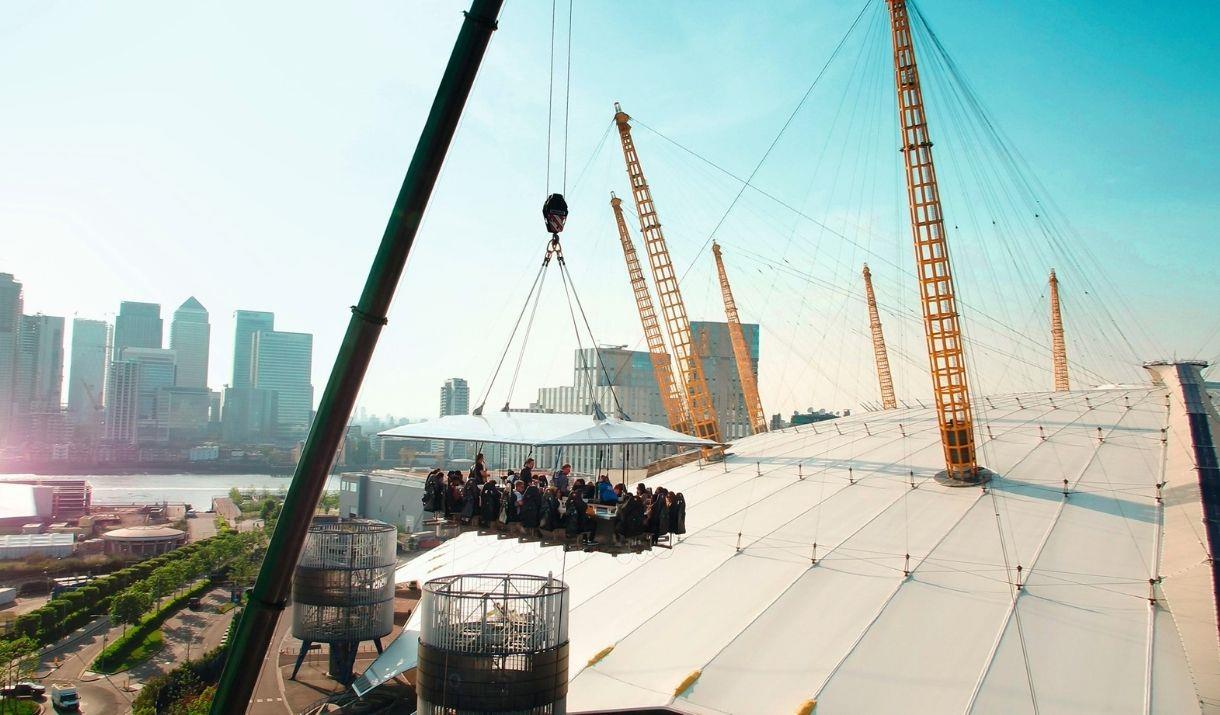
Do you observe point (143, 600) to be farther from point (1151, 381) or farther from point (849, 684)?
point (1151, 381)

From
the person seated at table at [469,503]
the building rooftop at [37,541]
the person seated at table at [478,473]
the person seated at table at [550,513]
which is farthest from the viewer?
the building rooftop at [37,541]

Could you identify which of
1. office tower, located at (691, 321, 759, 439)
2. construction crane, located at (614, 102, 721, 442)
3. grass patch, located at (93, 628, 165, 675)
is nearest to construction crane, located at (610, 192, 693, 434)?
construction crane, located at (614, 102, 721, 442)

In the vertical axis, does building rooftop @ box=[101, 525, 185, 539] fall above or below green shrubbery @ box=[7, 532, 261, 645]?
above

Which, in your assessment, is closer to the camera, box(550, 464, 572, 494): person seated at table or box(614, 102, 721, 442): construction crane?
box(550, 464, 572, 494): person seated at table

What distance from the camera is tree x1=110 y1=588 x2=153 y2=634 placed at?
169 feet

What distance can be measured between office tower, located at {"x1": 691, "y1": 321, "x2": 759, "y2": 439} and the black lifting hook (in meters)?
104

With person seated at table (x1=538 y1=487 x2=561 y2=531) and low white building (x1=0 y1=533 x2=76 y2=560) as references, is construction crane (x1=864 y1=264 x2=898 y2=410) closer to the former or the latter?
person seated at table (x1=538 y1=487 x2=561 y2=531)

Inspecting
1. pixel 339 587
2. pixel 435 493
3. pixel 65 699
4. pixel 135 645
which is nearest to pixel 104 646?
pixel 135 645

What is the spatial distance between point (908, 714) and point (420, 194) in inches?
608

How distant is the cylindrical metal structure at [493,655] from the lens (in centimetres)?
1973

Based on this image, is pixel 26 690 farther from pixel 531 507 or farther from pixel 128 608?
pixel 531 507

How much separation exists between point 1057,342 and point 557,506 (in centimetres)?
5985

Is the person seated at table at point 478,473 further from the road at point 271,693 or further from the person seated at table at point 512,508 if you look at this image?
the road at point 271,693

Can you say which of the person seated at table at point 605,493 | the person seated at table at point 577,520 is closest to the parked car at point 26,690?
the person seated at table at point 577,520
